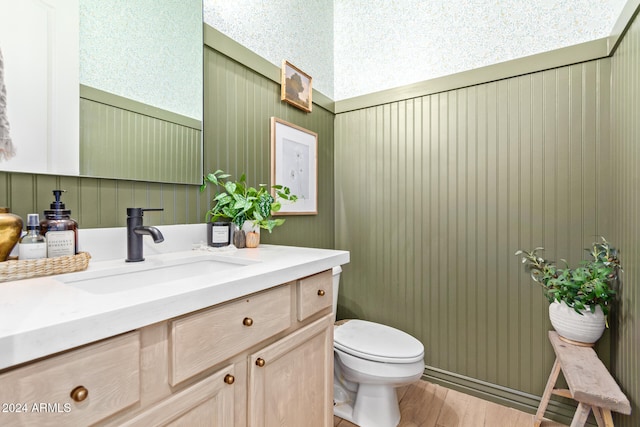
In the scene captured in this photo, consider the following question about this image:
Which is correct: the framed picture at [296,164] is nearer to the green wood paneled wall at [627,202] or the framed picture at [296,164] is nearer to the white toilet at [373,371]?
the white toilet at [373,371]

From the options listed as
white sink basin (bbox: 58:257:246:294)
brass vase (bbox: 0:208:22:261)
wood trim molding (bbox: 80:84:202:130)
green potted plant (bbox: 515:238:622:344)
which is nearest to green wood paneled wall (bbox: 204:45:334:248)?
wood trim molding (bbox: 80:84:202:130)

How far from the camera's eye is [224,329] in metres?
0.76

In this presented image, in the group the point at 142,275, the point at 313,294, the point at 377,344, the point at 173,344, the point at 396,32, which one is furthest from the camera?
the point at 396,32

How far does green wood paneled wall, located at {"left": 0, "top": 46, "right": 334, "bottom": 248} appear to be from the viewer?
0.95 metres

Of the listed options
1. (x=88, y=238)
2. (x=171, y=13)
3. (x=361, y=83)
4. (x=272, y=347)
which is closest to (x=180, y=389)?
(x=272, y=347)

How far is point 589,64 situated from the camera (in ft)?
5.08

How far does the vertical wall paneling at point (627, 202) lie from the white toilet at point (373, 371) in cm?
82

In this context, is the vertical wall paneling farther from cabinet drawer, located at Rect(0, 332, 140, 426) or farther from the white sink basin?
cabinet drawer, located at Rect(0, 332, 140, 426)

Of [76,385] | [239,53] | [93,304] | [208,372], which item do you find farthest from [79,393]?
[239,53]

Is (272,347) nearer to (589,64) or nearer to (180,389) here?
(180,389)

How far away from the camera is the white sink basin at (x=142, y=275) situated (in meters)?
0.84

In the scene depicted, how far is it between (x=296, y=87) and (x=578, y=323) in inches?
76.9

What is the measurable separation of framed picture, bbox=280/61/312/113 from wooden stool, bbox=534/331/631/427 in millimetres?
1907

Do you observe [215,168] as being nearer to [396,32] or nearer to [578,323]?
[396,32]
